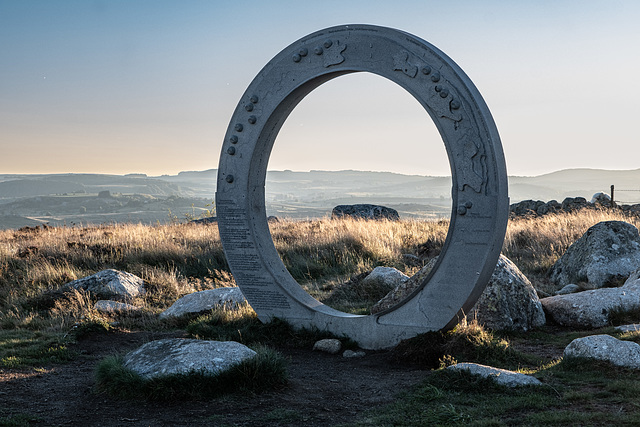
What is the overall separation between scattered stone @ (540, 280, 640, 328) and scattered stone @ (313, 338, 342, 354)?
9.45ft

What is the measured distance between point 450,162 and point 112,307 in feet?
16.7

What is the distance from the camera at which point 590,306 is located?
6973mm

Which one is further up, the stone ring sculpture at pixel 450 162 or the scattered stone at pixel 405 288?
the stone ring sculpture at pixel 450 162

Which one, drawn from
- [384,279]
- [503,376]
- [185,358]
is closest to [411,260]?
[384,279]

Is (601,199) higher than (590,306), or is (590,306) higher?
(601,199)

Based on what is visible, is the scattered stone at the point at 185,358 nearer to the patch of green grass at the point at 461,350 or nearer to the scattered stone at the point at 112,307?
the patch of green grass at the point at 461,350

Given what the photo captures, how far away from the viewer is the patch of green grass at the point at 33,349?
5.84 meters

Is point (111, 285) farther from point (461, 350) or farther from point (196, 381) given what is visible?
point (461, 350)

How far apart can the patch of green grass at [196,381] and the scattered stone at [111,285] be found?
398 centimetres

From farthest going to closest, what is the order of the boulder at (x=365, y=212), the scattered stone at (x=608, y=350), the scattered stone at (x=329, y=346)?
1. the boulder at (x=365, y=212)
2. the scattered stone at (x=329, y=346)
3. the scattered stone at (x=608, y=350)

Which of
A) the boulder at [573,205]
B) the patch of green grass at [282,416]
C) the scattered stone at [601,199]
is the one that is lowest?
the patch of green grass at [282,416]

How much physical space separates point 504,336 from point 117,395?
4.15 meters

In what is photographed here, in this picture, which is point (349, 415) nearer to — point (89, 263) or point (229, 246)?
point (229, 246)

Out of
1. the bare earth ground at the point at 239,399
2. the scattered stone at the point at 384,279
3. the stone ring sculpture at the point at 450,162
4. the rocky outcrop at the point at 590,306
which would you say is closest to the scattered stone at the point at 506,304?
the rocky outcrop at the point at 590,306
